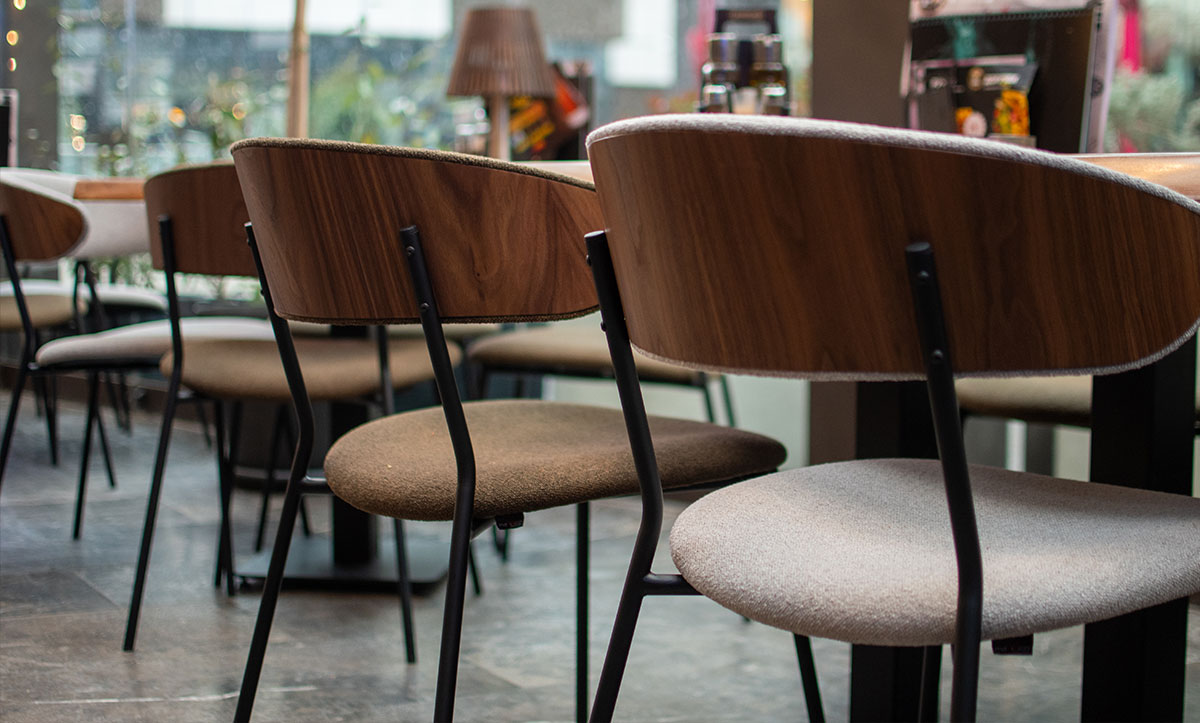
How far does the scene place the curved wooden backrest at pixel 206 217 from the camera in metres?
1.92

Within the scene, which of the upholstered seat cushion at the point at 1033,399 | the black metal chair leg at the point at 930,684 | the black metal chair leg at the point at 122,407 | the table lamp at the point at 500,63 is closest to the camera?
the black metal chair leg at the point at 930,684

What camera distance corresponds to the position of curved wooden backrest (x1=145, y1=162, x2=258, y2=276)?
1.92 metres

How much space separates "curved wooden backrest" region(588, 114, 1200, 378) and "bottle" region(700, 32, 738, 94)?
3.78ft

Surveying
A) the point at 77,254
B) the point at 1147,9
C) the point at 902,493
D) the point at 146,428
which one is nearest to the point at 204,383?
the point at 77,254

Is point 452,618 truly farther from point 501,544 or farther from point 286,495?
point 501,544

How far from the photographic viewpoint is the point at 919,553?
0.89 metres

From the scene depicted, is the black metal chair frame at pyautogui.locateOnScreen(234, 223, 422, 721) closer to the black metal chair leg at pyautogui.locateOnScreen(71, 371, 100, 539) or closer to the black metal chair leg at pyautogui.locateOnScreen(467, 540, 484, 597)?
the black metal chair leg at pyautogui.locateOnScreen(467, 540, 484, 597)

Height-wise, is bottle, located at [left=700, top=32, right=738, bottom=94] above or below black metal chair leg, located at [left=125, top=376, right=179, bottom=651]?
above

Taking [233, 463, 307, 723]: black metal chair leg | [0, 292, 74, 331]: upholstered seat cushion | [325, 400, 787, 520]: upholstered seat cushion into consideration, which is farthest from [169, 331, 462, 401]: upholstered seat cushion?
[0, 292, 74, 331]: upholstered seat cushion

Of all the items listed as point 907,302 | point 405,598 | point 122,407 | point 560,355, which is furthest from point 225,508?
point 122,407

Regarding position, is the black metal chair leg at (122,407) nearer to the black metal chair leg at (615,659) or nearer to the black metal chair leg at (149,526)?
the black metal chair leg at (149,526)

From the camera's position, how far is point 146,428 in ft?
14.7

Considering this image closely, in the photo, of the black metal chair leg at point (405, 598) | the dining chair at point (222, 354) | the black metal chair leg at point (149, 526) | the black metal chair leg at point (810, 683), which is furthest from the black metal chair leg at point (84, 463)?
the black metal chair leg at point (810, 683)

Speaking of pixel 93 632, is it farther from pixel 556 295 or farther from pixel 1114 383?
pixel 1114 383
